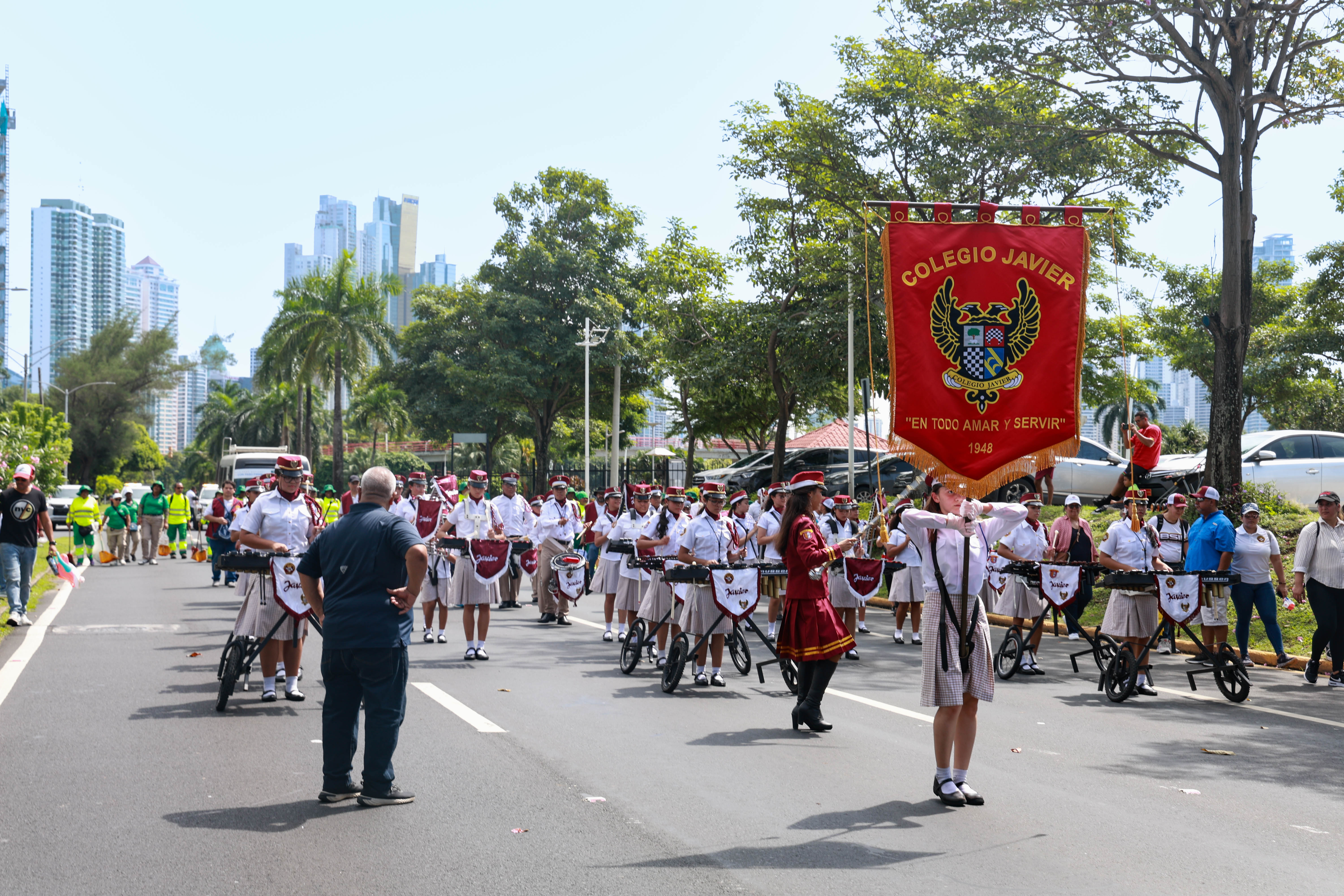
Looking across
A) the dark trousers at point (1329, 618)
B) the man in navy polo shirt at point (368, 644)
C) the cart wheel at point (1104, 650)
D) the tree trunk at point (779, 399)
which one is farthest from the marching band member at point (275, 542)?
the tree trunk at point (779, 399)

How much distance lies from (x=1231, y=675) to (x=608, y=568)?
7693 mm

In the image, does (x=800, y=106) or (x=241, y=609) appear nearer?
(x=241, y=609)

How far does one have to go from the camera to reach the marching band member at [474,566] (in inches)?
489

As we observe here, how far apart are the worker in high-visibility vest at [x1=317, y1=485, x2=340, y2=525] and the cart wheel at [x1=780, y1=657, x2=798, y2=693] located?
35.6 ft


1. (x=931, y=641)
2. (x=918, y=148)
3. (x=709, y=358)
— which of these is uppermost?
(x=918, y=148)

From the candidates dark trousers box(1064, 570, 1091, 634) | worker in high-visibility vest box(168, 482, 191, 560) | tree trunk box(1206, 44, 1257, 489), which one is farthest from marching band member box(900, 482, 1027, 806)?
worker in high-visibility vest box(168, 482, 191, 560)

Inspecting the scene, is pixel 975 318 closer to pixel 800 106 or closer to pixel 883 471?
pixel 800 106

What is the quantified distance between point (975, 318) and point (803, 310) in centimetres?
1991

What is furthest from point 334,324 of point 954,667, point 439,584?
point 954,667

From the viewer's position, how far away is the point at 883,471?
30.6 metres

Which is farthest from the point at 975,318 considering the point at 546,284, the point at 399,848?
the point at 546,284

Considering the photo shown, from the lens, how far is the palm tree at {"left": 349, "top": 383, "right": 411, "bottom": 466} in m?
57.2

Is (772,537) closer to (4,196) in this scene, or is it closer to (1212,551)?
(1212,551)

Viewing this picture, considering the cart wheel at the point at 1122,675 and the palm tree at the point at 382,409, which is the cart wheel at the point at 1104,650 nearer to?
the cart wheel at the point at 1122,675
